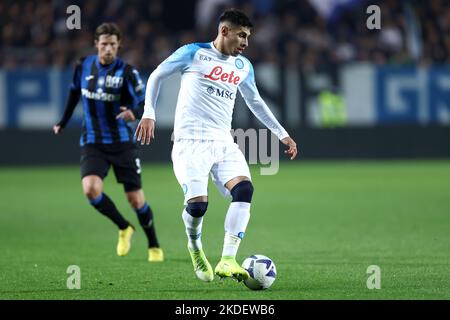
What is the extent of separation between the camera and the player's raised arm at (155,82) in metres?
7.25

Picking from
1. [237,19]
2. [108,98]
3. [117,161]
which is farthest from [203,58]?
[117,161]

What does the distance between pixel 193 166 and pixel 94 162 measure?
2.22 m

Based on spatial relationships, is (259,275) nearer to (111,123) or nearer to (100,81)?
(111,123)

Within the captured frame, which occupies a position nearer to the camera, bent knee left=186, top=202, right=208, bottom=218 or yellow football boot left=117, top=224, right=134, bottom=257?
bent knee left=186, top=202, right=208, bottom=218

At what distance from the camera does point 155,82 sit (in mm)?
7555

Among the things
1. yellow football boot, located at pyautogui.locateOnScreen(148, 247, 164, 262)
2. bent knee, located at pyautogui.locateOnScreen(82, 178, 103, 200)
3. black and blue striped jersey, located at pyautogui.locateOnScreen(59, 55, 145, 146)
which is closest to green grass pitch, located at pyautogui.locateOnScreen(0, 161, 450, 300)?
yellow football boot, located at pyautogui.locateOnScreen(148, 247, 164, 262)

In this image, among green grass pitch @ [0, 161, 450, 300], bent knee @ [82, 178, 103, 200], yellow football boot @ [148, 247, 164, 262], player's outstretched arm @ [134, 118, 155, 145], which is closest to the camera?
player's outstretched arm @ [134, 118, 155, 145]

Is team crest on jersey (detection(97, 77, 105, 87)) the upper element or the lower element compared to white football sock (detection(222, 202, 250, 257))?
upper

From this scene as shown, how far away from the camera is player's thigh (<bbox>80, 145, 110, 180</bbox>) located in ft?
31.3

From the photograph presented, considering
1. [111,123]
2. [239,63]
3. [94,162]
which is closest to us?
[239,63]

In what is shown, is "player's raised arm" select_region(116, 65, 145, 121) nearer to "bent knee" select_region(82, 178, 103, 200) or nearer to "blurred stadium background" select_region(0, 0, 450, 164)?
"bent knee" select_region(82, 178, 103, 200)

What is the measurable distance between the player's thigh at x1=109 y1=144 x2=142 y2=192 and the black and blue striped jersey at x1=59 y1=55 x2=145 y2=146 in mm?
138

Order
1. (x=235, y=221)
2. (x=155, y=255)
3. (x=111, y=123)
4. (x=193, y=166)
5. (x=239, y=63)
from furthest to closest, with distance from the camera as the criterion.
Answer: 1. (x=111, y=123)
2. (x=155, y=255)
3. (x=239, y=63)
4. (x=193, y=166)
5. (x=235, y=221)
